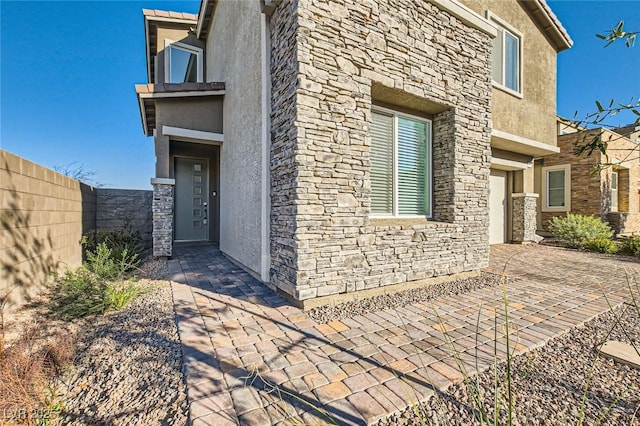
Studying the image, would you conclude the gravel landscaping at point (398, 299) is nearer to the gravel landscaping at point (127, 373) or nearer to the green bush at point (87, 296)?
the gravel landscaping at point (127, 373)

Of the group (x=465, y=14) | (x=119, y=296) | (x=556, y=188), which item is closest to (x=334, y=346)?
(x=119, y=296)

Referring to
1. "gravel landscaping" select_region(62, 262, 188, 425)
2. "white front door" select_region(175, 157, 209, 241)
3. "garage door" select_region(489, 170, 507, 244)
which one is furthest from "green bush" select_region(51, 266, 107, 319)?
"garage door" select_region(489, 170, 507, 244)

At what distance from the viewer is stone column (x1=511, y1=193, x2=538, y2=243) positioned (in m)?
9.60

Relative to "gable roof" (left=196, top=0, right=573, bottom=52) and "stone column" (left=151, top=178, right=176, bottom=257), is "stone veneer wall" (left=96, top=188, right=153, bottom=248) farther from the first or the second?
"gable roof" (left=196, top=0, right=573, bottom=52)

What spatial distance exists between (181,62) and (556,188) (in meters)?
15.7

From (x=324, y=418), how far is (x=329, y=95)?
3.56 meters

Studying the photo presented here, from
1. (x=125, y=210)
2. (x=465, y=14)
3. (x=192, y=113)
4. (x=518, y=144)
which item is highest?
(x=465, y=14)

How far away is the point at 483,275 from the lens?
555 cm

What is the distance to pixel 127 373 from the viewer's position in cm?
235

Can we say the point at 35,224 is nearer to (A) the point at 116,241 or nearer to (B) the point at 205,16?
(A) the point at 116,241

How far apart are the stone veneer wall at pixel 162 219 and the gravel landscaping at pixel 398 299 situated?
15.6 feet

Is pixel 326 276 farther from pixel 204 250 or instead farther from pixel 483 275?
pixel 204 250

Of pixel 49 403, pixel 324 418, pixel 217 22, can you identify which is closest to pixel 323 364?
pixel 324 418

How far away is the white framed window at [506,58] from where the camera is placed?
7.82 m
